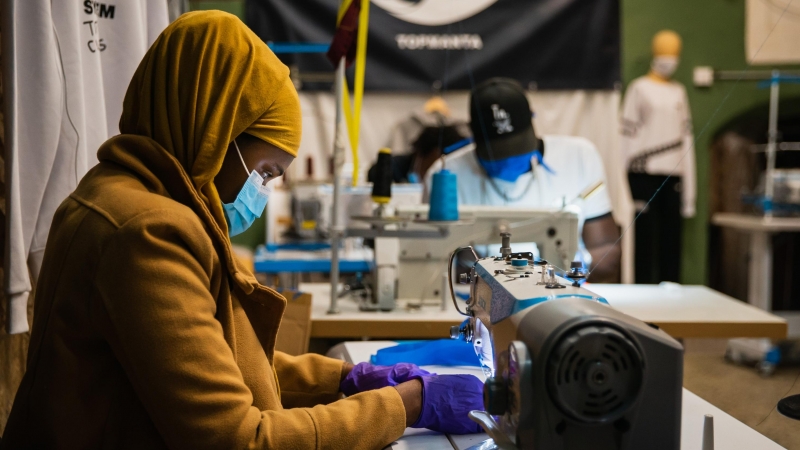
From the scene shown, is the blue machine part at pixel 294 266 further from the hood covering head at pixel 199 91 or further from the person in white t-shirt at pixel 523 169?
the hood covering head at pixel 199 91

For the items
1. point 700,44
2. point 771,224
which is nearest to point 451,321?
point 771,224

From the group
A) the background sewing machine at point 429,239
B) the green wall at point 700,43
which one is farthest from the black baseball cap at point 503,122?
the green wall at point 700,43

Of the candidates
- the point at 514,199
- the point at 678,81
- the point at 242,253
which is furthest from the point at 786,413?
the point at 678,81

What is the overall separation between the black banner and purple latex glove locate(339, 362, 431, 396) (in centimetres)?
416

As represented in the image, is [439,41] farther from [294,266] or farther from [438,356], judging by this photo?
[438,356]

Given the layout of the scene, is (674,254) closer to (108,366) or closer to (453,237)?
(453,237)

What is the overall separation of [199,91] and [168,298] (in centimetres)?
33

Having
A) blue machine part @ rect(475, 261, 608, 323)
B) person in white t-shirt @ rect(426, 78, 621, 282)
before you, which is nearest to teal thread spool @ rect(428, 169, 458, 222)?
person in white t-shirt @ rect(426, 78, 621, 282)

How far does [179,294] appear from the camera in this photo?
103cm

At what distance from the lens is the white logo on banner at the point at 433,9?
5.49 m

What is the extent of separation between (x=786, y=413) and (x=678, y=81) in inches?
196

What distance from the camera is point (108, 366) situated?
1109mm

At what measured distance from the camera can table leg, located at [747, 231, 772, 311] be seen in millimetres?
4773

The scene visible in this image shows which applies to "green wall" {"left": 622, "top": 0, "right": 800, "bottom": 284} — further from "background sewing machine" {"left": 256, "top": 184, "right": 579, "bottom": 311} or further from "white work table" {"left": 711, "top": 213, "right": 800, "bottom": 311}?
"background sewing machine" {"left": 256, "top": 184, "right": 579, "bottom": 311}
